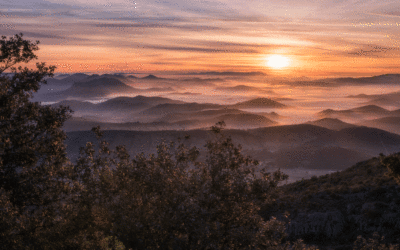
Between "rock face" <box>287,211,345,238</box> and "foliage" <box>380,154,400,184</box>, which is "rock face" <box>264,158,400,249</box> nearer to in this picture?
"rock face" <box>287,211,345,238</box>

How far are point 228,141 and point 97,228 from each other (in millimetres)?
5663

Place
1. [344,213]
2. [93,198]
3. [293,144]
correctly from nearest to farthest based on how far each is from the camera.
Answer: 1. [93,198]
2. [344,213]
3. [293,144]

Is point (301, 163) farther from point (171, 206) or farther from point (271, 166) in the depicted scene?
point (171, 206)

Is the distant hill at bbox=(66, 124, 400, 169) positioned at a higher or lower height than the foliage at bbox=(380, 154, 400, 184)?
lower

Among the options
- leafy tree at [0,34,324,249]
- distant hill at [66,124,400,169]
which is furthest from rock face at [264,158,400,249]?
distant hill at [66,124,400,169]

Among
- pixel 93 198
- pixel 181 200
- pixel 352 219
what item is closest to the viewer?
pixel 181 200

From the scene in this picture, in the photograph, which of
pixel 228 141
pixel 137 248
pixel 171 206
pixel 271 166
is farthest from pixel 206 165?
pixel 271 166

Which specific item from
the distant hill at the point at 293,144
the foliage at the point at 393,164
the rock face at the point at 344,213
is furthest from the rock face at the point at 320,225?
the distant hill at the point at 293,144

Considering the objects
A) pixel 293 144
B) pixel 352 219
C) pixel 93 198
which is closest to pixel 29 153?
pixel 93 198

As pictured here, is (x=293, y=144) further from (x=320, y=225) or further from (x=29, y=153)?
(x=29, y=153)

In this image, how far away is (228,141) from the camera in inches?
495

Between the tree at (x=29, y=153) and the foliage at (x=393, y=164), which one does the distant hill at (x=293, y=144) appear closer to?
the foliage at (x=393, y=164)

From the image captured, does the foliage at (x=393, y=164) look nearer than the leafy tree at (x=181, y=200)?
No

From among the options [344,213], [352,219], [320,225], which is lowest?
[320,225]
